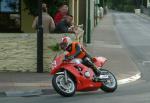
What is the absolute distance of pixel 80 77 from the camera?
12383mm

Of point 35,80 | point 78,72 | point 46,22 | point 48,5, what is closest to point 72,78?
point 78,72

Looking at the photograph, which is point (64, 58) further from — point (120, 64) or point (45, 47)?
point (120, 64)

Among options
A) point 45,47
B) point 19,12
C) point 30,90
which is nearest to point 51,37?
point 45,47

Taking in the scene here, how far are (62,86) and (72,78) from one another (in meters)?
0.35

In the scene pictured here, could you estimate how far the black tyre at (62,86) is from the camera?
12.1 m

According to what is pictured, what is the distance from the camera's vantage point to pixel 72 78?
12398mm

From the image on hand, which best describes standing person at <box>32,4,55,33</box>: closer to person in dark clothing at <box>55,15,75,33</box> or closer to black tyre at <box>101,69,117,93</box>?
person in dark clothing at <box>55,15,75,33</box>

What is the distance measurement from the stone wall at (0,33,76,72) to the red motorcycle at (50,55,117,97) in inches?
131

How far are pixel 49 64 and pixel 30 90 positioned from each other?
3.01 meters

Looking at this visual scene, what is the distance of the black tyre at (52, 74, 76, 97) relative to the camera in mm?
12102

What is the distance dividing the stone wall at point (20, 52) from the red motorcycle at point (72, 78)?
3320mm

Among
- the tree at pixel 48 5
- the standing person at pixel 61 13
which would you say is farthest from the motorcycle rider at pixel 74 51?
the tree at pixel 48 5

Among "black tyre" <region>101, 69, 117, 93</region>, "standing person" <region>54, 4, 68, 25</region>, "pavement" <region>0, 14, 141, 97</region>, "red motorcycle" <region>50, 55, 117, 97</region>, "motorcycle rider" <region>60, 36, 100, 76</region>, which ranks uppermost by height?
"standing person" <region>54, 4, 68, 25</region>

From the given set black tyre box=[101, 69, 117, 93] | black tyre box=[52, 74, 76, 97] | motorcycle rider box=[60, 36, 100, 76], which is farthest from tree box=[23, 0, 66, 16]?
black tyre box=[52, 74, 76, 97]
